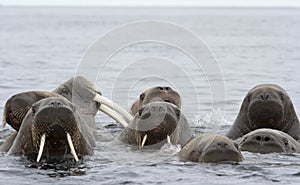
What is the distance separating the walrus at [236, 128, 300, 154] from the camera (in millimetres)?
10953

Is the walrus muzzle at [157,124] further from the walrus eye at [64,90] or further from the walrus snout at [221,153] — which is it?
the walrus eye at [64,90]

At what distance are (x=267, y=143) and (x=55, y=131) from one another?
309cm

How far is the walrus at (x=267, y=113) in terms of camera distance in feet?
40.3

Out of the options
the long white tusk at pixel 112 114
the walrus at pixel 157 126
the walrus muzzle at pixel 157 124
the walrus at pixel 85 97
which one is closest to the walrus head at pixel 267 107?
the walrus at pixel 157 126

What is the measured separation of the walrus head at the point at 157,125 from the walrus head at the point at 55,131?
1.31 meters

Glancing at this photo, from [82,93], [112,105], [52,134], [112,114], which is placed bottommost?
[52,134]

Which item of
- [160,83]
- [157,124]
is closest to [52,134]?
[157,124]

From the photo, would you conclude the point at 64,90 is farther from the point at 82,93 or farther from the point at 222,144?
the point at 222,144

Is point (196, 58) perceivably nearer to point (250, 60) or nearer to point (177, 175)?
point (250, 60)

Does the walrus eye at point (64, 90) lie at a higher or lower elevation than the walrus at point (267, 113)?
higher

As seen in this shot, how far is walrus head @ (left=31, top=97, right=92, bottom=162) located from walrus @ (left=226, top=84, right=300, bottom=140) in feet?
10.6

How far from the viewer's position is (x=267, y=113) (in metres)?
12.3

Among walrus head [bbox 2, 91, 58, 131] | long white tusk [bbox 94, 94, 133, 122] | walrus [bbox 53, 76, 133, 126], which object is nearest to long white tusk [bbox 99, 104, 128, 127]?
walrus [bbox 53, 76, 133, 126]

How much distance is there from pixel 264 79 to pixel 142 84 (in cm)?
472
